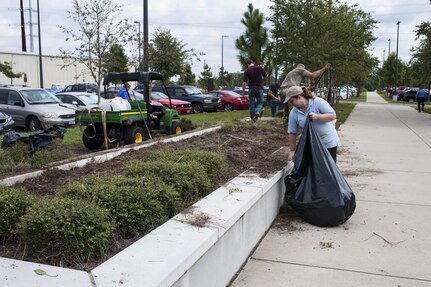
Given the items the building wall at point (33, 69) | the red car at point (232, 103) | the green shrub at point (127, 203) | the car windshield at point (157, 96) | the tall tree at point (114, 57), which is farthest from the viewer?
the building wall at point (33, 69)

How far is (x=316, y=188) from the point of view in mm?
4828

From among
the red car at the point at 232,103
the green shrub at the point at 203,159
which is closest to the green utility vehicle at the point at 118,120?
the green shrub at the point at 203,159

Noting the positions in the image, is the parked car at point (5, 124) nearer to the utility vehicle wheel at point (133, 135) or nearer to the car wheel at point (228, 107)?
the utility vehicle wheel at point (133, 135)

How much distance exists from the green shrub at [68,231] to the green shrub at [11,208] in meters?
0.26

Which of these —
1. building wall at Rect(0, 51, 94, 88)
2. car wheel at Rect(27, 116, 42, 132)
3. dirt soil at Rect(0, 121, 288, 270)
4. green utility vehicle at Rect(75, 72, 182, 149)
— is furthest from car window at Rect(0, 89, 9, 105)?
building wall at Rect(0, 51, 94, 88)

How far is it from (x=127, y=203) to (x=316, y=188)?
2274mm

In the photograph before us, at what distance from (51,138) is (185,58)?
17391 mm

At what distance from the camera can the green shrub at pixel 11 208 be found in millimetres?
3121

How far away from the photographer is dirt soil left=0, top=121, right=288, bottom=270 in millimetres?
4259

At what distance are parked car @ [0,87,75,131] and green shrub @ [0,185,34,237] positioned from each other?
438 inches

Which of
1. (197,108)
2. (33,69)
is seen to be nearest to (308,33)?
(197,108)

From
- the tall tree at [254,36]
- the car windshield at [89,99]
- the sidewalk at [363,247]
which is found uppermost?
the tall tree at [254,36]

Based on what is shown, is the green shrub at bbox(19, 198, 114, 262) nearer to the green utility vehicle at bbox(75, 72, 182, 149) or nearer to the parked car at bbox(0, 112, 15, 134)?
the green utility vehicle at bbox(75, 72, 182, 149)

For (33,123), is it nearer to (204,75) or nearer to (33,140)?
(33,140)
